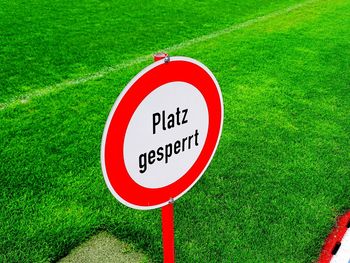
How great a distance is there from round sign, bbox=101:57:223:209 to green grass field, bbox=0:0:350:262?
122 cm

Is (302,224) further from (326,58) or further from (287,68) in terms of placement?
(326,58)

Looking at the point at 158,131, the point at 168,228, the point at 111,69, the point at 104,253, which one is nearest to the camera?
the point at 158,131

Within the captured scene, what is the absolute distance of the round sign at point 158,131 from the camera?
1.44 meters

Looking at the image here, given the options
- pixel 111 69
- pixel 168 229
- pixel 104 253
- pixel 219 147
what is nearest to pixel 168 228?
pixel 168 229

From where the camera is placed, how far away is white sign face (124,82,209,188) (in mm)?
1477

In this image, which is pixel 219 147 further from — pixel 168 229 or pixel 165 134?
pixel 165 134

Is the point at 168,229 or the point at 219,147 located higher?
the point at 168,229

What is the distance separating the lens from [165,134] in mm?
1547

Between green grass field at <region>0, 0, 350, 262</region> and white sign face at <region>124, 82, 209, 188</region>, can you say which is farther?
green grass field at <region>0, 0, 350, 262</region>

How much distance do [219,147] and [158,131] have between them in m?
2.50

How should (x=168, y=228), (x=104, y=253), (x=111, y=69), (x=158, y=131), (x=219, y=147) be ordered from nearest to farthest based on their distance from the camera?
1. (x=158, y=131)
2. (x=168, y=228)
3. (x=104, y=253)
4. (x=219, y=147)
5. (x=111, y=69)

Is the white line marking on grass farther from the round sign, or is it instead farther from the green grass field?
the round sign

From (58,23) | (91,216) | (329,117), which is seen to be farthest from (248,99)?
(58,23)

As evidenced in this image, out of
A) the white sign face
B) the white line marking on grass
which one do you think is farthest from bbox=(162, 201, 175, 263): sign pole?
the white line marking on grass
